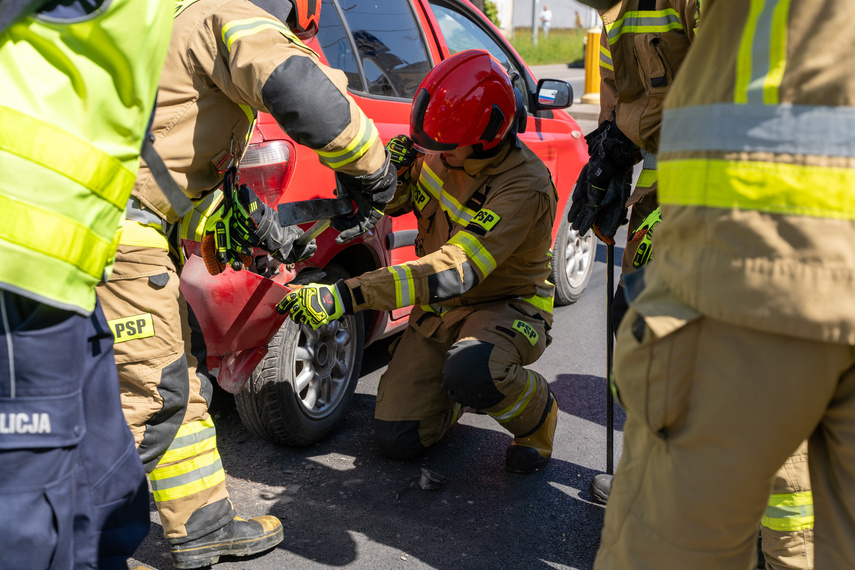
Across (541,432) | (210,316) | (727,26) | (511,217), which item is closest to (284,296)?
(210,316)

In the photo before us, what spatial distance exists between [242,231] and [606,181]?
137cm

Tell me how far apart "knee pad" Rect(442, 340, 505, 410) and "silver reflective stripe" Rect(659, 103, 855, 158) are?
1844 mm

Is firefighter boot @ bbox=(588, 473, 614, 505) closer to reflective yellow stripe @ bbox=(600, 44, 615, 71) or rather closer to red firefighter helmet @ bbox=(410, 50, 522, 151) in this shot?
red firefighter helmet @ bbox=(410, 50, 522, 151)

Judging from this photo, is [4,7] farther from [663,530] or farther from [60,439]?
[663,530]

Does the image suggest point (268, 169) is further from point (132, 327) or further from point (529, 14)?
point (529, 14)

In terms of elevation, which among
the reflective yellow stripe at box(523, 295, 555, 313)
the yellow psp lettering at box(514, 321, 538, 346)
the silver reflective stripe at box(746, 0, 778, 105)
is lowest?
the yellow psp lettering at box(514, 321, 538, 346)

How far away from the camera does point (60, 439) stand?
1344 mm

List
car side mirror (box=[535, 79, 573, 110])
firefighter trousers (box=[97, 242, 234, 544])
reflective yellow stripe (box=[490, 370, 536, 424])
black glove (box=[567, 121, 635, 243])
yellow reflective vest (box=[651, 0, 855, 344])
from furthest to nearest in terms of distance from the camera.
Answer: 1. car side mirror (box=[535, 79, 573, 110])
2. reflective yellow stripe (box=[490, 370, 536, 424])
3. black glove (box=[567, 121, 635, 243])
4. firefighter trousers (box=[97, 242, 234, 544])
5. yellow reflective vest (box=[651, 0, 855, 344])

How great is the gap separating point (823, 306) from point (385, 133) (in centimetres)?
257

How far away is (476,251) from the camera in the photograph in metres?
2.93

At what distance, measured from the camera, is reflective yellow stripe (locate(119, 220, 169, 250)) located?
207cm

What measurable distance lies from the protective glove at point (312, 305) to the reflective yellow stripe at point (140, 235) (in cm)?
66

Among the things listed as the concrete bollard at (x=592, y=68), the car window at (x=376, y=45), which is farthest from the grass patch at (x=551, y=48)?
the car window at (x=376, y=45)

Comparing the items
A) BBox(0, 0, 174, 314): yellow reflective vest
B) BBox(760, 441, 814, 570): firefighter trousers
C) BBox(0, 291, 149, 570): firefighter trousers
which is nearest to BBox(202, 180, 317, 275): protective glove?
BBox(0, 291, 149, 570): firefighter trousers
